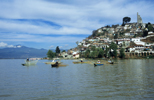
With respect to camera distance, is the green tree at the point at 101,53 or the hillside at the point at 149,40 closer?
the green tree at the point at 101,53

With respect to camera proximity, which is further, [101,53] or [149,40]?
[149,40]

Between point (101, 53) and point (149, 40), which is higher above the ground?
point (149, 40)

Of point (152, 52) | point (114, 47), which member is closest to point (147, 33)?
point (152, 52)

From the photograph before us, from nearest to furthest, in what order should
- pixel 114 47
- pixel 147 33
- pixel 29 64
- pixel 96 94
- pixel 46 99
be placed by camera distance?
pixel 46 99, pixel 96 94, pixel 29 64, pixel 114 47, pixel 147 33

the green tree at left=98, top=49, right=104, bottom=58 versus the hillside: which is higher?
the hillside

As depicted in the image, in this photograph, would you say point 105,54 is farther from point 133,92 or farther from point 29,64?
point 133,92

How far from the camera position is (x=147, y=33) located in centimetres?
17350

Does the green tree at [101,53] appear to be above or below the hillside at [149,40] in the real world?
below

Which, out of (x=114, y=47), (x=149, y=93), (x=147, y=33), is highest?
(x=147, y=33)

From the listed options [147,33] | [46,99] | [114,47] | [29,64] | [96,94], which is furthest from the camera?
[147,33]

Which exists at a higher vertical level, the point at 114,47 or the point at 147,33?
the point at 147,33

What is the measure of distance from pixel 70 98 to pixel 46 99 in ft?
8.07

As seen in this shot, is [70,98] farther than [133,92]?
No

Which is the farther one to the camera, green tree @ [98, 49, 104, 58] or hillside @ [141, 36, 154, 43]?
hillside @ [141, 36, 154, 43]
